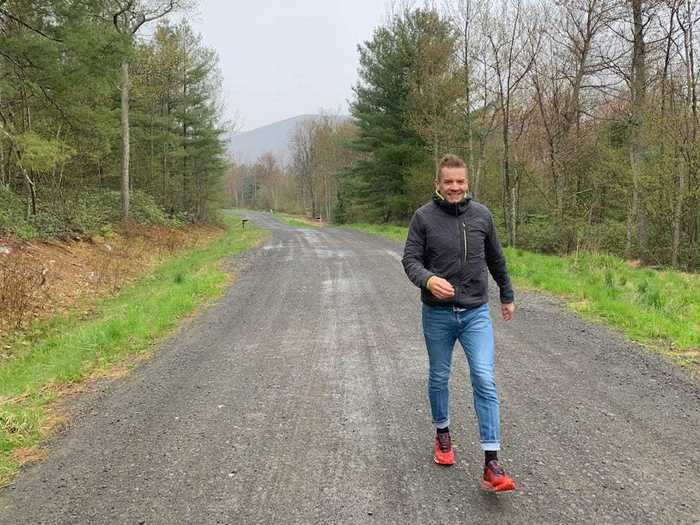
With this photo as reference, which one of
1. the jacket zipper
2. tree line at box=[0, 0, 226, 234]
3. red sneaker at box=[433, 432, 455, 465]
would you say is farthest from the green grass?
tree line at box=[0, 0, 226, 234]

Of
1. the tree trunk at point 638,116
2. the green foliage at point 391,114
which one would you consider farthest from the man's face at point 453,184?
the green foliage at point 391,114

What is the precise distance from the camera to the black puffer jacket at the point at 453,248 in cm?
321

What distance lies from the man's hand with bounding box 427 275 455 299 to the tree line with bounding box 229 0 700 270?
520 inches

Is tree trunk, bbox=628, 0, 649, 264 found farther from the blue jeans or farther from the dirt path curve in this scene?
the blue jeans

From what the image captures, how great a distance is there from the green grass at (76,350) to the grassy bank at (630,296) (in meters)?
6.23

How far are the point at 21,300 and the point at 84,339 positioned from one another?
3.12m

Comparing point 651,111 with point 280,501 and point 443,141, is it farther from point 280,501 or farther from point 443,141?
point 280,501

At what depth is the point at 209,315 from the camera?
313 inches

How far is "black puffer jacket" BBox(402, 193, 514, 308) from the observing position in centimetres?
321

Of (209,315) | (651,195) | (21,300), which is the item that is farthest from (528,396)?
(651,195)

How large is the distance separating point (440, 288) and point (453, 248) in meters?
0.35

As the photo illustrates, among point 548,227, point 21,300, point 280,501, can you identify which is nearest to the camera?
point 280,501

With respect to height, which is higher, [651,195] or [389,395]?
[651,195]

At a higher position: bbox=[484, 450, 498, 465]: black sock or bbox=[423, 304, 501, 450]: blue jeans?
bbox=[423, 304, 501, 450]: blue jeans
